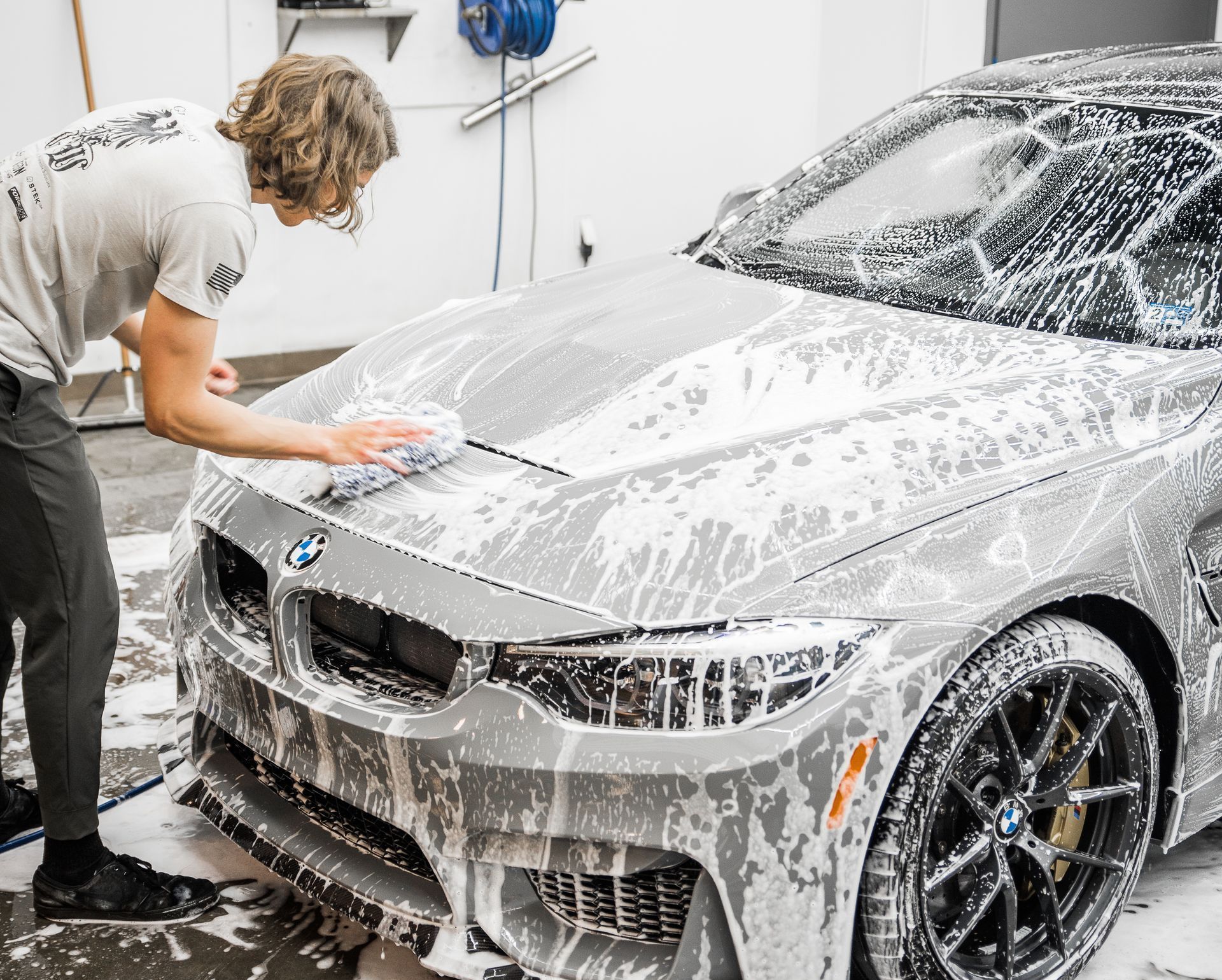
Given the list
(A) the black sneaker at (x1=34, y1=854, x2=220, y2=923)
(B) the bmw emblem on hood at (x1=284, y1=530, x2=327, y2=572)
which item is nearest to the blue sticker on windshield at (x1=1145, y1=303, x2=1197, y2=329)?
(B) the bmw emblem on hood at (x1=284, y1=530, x2=327, y2=572)

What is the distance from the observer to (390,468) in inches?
86.3

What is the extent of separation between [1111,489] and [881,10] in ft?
18.8

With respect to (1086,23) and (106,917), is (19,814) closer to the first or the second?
(106,917)

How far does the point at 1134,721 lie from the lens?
7.06 ft

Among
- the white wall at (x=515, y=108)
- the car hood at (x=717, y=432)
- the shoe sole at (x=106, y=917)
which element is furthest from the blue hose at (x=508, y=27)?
the shoe sole at (x=106, y=917)

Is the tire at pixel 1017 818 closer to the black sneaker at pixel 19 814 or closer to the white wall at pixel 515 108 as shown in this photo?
the black sneaker at pixel 19 814

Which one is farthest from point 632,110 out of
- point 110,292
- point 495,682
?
point 495,682

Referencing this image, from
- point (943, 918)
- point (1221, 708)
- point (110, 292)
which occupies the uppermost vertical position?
point (110, 292)

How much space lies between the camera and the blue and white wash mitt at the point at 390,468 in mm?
2186

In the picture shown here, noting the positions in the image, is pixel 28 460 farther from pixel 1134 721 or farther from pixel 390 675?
pixel 1134 721

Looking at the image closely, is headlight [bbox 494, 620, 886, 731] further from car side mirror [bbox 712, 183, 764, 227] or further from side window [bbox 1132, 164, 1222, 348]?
car side mirror [bbox 712, 183, 764, 227]

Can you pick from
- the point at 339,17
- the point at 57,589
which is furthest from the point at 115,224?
the point at 339,17

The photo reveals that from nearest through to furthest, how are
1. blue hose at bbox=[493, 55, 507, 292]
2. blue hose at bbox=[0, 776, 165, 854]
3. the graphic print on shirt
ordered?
the graphic print on shirt
blue hose at bbox=[0, 776, 165, 854]
blue hose at bbox=[493, 55, 507, 292]

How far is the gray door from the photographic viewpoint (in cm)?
692
